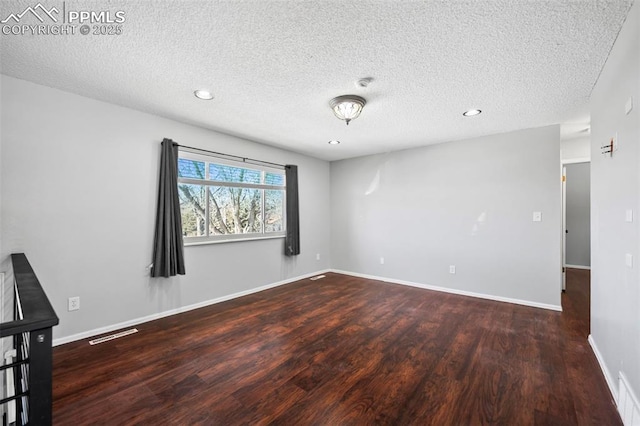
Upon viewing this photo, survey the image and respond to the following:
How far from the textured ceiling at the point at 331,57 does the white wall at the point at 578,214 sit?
349cm

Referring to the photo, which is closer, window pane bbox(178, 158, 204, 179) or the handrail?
the handrail

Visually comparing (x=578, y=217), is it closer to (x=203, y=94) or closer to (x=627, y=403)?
(x=627, y=403)

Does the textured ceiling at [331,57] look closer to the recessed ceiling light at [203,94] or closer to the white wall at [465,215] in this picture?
the recessed ceiling light at [203,94]

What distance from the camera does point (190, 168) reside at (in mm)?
3574

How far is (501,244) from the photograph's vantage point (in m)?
3.87

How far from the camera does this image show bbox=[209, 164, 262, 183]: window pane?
3840 millimetres

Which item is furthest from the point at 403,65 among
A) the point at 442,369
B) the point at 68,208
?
the point at 68,208

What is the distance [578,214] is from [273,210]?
21.4 ft

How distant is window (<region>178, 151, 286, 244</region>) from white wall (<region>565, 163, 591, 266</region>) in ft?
20.5

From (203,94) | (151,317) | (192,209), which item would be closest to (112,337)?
(151,317)

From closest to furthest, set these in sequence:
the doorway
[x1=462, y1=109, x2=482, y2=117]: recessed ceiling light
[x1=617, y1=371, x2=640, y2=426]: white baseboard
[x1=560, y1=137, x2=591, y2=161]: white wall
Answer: [x1=617, y1=371, x2=640, y2=426]: white baseboard < [x1=462, y1=109, x2=482, y2=117]: recessed ceiling light < [x1=560, y1=137, x2=591, y2=161]: white wall < the doorway

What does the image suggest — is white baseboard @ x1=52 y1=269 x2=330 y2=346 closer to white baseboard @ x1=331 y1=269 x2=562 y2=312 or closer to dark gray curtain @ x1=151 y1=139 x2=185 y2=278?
dark gray curtain @ x1=151 y1=139 x2=185 y2=278

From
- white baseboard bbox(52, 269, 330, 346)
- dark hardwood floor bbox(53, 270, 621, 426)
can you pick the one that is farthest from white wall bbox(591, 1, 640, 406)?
white baseboard bbox(52, 269, 330, 346)

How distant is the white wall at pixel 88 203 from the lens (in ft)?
7.70
